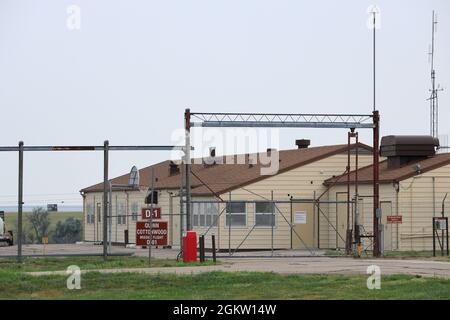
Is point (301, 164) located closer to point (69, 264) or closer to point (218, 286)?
point (69, 264)

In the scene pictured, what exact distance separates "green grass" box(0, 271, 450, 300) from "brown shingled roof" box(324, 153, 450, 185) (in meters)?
19.1

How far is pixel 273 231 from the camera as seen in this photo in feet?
150

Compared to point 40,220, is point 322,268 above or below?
below

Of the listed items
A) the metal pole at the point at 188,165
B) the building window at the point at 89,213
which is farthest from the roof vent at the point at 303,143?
the metal pole at the point at 188,165

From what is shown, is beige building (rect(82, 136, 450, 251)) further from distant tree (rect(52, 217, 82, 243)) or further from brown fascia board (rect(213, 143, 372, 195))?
distant tree (rect(52, 217, 82, 243))

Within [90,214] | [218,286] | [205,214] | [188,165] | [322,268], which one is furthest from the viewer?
[90,214]

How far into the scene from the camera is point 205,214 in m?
46.8

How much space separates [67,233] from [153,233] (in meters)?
44.4

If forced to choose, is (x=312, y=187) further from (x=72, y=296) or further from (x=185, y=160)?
(x=72, y=296)

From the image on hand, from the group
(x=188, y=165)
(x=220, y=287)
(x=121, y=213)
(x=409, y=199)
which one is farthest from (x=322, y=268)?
(x=121, y=213)

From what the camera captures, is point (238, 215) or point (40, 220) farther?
point (40, 220)

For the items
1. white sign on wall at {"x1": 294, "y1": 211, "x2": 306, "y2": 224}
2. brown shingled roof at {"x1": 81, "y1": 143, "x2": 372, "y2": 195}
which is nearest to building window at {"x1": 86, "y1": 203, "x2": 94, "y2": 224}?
brown shingled roof at {"x1": 81, "y1": 143, "x2": 372, "y2": 195}

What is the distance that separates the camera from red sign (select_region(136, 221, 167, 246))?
99.5 feet
